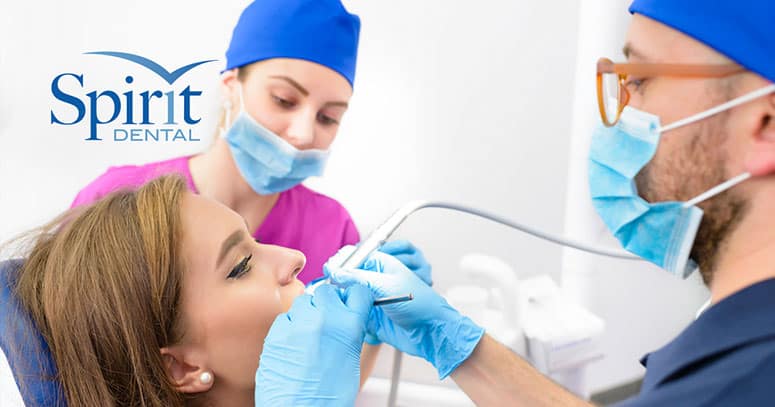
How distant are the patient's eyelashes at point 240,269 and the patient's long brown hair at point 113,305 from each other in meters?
0.08

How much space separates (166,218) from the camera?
1136mm

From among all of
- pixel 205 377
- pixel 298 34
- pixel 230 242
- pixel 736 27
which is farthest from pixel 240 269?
pixel 736 27

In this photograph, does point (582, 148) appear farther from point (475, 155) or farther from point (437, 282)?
point (437, 282)

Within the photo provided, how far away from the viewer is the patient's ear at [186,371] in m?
1.14

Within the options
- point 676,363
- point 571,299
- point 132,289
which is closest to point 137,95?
point 132,289

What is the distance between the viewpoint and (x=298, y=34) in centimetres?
153

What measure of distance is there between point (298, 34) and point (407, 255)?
0.52 m

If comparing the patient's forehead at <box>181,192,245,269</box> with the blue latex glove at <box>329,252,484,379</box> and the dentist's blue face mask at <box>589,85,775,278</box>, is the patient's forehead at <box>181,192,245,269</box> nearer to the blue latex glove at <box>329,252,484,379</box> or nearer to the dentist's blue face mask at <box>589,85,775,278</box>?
Answer: the blue latex glove at <box>329,252,484,379</box>

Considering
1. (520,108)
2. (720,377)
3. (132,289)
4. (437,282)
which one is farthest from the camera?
(437,282)

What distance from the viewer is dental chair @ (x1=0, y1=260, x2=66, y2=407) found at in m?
1.08

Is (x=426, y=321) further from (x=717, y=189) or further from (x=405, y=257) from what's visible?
(x=717, y=189)

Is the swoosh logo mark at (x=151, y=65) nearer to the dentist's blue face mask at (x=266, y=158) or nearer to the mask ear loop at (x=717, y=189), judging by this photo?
the dentist's blue face mask at (x=266, y=158)

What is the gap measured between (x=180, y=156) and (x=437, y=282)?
0.68 metres

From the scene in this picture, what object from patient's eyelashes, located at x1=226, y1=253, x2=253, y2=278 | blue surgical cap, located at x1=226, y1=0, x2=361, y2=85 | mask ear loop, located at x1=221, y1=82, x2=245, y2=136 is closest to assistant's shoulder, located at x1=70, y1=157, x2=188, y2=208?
mask ear loop, located at x1=221, y1=82, x2=245, y2=136
